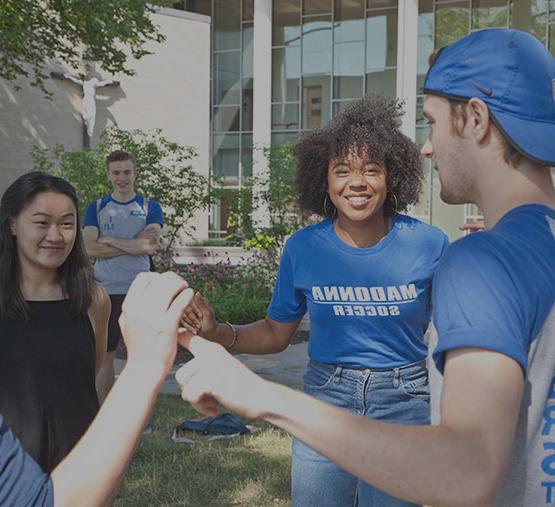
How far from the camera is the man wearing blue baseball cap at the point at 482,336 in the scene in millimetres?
1325

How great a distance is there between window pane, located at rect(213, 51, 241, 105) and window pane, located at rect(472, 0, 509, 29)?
29.6 ft

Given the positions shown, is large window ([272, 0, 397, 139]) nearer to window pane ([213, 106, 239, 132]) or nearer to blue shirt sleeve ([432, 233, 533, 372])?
window pane ([213, 106, 239, 132])

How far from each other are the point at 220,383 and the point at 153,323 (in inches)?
8.1

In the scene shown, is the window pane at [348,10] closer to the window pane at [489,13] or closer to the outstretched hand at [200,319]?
the window pane at [489,13]

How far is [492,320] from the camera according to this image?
137 cm

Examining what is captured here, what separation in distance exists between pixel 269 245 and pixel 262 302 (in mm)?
3249

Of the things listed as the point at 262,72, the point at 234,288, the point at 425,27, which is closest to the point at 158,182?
the point at 234,288

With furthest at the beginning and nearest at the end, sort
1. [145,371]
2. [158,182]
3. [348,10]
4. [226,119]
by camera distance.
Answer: [226,119], [348,10], [158,182], [145,371]

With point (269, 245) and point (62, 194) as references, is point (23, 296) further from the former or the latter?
point (269, 245)

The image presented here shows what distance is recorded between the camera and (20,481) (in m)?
1.48

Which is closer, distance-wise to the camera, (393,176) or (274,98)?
(393,176)

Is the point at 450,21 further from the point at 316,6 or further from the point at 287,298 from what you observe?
the point at 287,298

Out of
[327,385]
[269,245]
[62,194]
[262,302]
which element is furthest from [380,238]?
[269,245]

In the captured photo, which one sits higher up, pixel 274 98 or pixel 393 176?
pixel 274 98
